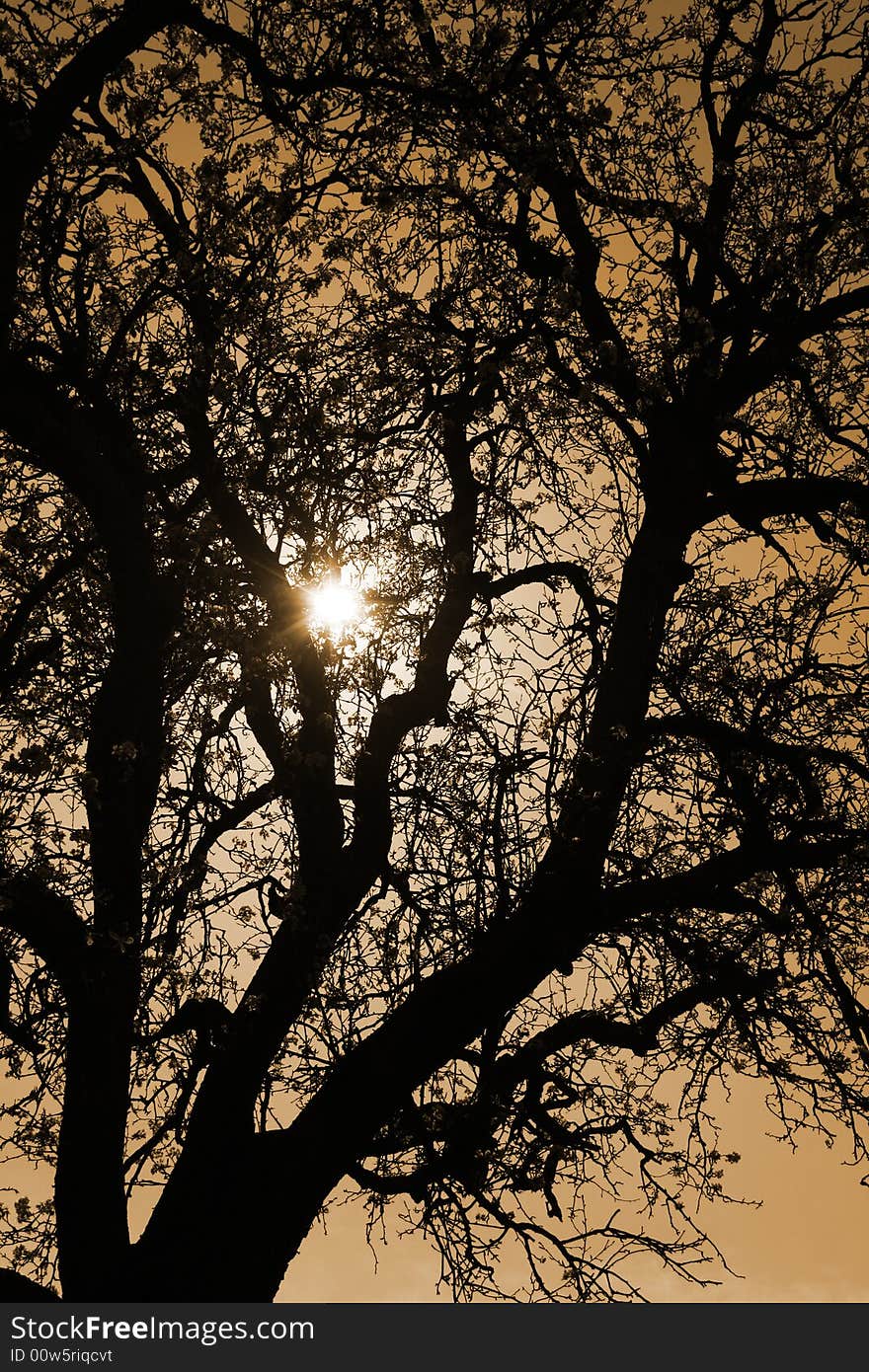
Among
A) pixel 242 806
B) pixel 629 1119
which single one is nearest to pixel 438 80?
pixel 242 806

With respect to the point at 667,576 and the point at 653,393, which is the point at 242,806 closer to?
the point at 667,576

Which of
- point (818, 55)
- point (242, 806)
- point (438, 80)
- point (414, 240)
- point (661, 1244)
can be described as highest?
point (818, 55)

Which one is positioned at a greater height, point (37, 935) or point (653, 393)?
point (653, 393)

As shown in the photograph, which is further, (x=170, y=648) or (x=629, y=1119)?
(x=629, y=1119)

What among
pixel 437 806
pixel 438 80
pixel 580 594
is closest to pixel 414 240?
pixel 438 80

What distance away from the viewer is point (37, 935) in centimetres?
619

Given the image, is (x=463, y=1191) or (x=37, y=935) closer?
(x=37, y=935)

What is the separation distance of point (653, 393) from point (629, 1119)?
5.43 metres

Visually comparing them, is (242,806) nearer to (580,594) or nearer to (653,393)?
(580,594)

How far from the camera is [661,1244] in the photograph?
313 inches

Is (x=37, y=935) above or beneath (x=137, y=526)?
beneath

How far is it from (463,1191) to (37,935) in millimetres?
3841

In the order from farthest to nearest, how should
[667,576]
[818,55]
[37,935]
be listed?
1. [818,55]
2. [667,576]
3. [37,935]

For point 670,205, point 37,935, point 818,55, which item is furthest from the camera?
point 818,55
